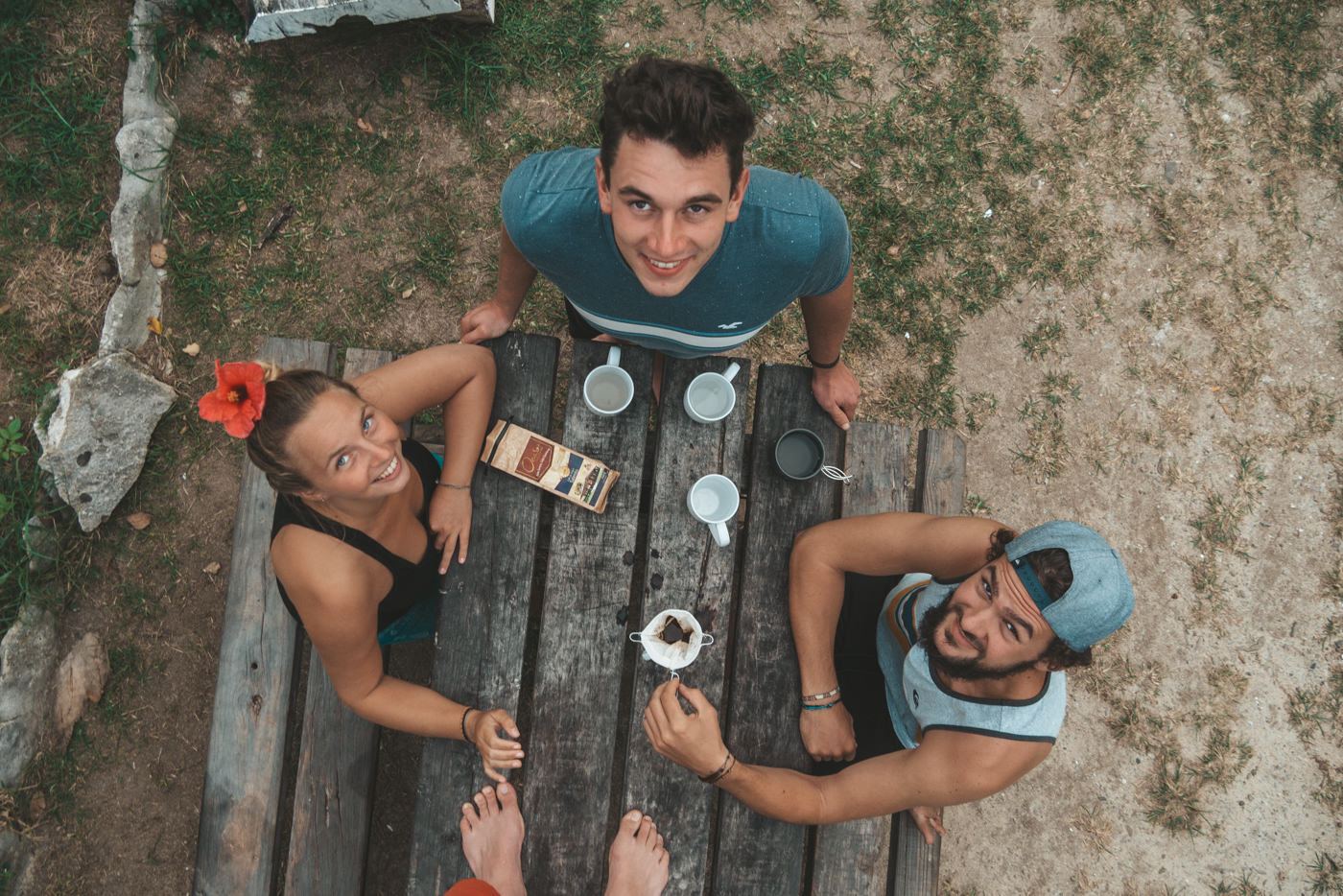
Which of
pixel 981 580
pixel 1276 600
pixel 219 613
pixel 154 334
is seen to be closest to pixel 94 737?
pixel 219 613

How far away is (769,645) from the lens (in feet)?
8.18

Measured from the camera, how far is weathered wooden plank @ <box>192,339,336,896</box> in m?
2.52

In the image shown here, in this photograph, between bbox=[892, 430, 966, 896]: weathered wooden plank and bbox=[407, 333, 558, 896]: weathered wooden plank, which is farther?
bbox=[892, 430, 966, 896]: weathered wooden plank

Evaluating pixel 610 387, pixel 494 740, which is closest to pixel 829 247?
pixel 610 387

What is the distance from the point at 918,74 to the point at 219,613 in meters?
4.49

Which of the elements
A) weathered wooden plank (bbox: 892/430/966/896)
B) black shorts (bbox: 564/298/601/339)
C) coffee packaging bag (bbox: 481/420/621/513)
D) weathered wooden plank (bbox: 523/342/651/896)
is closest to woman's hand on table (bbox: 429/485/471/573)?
coffee packaging bag (bbox: 481/420/621/513)

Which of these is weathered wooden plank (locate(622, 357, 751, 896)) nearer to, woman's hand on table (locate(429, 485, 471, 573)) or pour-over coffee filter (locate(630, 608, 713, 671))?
pour-over coffee filter (locate(630, 608, 713, 671))

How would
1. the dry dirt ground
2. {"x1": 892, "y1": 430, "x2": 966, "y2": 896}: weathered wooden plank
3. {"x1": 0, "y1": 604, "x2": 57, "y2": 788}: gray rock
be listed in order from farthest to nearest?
the dry dirt ground → {"x1": 0, "y1": 604, "x2": 57, "y2": 788}: gray rock → {"x1": 892, "y1": 430, "x2": 966, "y2": 896}: weathered wooden plank

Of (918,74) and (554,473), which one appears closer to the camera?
(554,473)

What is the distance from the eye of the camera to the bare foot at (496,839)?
2.23m

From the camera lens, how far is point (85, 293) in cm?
350

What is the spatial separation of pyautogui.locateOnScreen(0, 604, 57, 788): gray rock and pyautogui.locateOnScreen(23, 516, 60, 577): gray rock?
18 centimetres

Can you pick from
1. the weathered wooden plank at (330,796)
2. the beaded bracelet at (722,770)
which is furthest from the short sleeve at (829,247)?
the weathered wooden plank at (330,796)

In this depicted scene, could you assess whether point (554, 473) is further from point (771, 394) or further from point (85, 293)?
point (85, 293)
